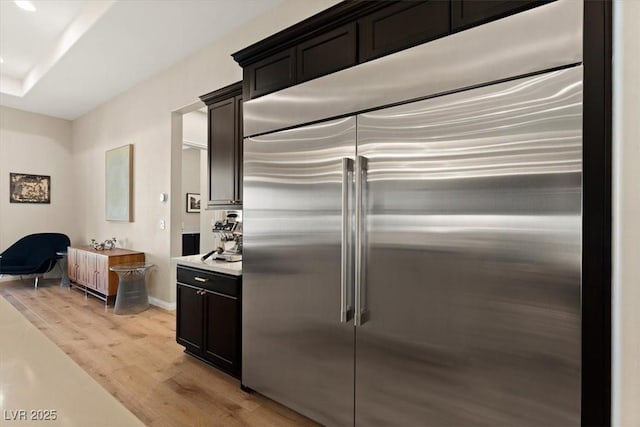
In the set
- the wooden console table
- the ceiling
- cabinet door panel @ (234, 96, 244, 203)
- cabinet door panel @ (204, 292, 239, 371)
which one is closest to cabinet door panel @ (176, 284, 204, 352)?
cabinet door panel @ (204, 292, 239, 371)

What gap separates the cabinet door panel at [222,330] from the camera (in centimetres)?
250

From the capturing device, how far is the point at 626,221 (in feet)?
3.90

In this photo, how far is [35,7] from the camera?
11.2ft

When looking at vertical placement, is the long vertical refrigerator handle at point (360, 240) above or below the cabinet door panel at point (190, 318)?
above

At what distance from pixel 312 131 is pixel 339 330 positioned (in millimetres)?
1148

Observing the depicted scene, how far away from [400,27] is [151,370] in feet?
9.79

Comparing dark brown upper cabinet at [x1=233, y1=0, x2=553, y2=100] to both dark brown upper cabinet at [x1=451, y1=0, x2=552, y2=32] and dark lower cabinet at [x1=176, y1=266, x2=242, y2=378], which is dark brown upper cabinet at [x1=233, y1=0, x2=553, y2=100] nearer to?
dark brown upper cabinet at [x1=451, y1=0, x2=552, y2=32]

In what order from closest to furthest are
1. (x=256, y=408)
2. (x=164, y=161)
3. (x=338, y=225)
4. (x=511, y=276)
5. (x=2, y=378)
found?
(x=2, y=378) → (x=511, y=276) → (x=338, y=225) → (x=256, y=408) → (x=164, y=161)

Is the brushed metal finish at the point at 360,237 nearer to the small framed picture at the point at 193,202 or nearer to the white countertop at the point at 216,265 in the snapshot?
the white countertop at the point at 216,265

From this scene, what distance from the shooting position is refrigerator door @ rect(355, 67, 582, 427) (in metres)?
1.27

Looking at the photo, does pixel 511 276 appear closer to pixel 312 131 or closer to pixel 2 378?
pixel 312 131

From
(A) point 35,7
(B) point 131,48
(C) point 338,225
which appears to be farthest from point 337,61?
(A) point 35,7

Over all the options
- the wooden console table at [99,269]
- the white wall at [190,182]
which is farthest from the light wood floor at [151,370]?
the white wall at [190,182]

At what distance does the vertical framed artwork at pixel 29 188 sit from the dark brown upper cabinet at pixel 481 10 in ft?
24.1
